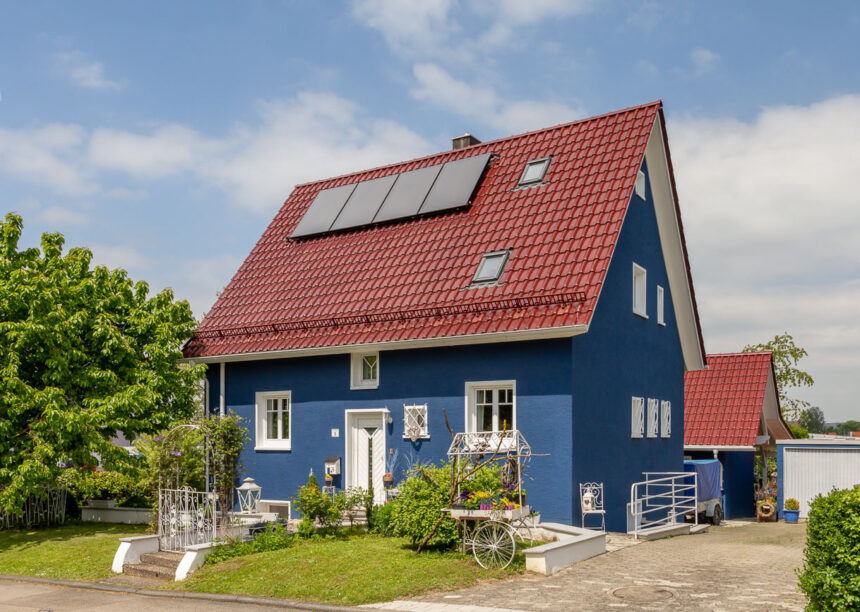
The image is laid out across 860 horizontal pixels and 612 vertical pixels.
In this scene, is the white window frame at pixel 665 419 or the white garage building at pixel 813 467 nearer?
the white window frame at pixel 665 419

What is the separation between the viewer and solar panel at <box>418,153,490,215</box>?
20938 millimetres

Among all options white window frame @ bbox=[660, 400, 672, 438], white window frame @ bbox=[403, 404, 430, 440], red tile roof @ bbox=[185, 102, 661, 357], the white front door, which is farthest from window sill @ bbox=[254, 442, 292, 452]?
white window frame @ bbox=[660, 400, 672, 438]

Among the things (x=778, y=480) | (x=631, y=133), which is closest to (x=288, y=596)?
(x=631, y=133)

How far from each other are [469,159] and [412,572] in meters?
12.1

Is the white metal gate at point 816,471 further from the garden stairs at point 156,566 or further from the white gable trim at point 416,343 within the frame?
the garden stairs at point 156,566

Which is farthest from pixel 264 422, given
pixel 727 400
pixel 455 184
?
pixel 727 400

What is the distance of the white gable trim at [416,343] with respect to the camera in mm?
16328

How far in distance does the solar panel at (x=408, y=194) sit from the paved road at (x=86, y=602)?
11507 millimetres

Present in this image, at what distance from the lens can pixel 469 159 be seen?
72.4 feet

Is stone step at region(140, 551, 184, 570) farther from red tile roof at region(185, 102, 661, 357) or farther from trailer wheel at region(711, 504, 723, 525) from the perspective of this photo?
trailer wheel at region(711, 504, 723, 525)

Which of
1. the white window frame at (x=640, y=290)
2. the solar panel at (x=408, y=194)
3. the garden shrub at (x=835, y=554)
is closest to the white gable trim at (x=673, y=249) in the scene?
the white window frame at (x=640, y=290)

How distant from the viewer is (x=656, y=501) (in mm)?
21203

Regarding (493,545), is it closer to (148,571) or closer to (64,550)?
(148,571)

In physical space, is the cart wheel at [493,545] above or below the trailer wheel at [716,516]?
above
